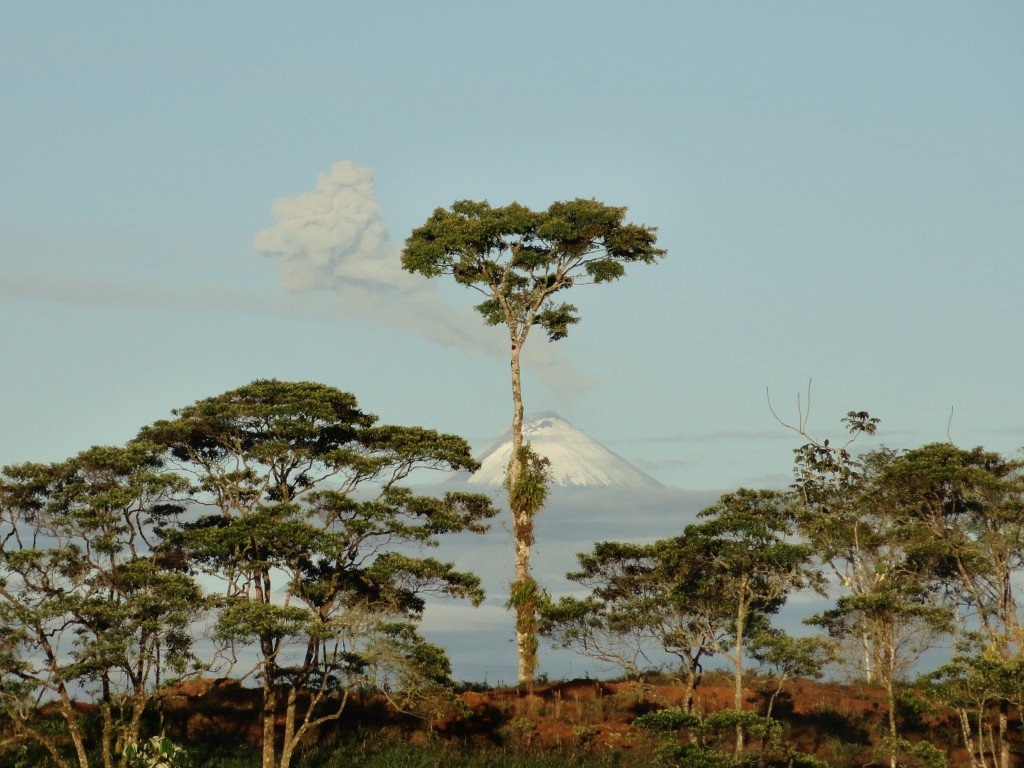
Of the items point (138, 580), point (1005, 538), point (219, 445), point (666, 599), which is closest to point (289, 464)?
point (219, 445)

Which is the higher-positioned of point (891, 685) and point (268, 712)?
point (891, 685)

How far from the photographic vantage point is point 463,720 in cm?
3956

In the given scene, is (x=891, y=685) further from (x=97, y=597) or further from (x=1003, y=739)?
Result: (x=97, y=597)

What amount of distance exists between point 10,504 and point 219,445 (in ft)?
A: 21.3

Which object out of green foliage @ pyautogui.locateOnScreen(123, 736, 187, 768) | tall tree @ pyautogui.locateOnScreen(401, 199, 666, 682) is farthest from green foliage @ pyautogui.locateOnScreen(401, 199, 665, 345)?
green foliage @ pyautogui.locateOnScreen(123, 736, 187, 768)

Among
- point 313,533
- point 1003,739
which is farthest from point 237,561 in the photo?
point 1003,739

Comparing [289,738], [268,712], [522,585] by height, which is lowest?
[289,738]

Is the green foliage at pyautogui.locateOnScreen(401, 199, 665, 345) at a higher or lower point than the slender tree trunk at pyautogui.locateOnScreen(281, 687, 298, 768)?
higher

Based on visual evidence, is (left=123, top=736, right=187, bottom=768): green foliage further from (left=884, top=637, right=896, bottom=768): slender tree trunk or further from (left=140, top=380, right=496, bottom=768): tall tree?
(left=884, top=637, right=896, bottom=768): slender tree trunk

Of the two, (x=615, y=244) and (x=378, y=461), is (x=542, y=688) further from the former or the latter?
(x=615, y=244)

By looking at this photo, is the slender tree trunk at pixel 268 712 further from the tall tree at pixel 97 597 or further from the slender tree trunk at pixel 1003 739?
the slender tree trunk at pixel 1003 739

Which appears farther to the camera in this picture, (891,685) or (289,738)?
(891,685)

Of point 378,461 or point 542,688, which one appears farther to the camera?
point 542,688

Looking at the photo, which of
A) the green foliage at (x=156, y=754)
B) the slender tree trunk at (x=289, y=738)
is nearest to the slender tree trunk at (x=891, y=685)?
the slender tree trunk at (x=289, y=738)
